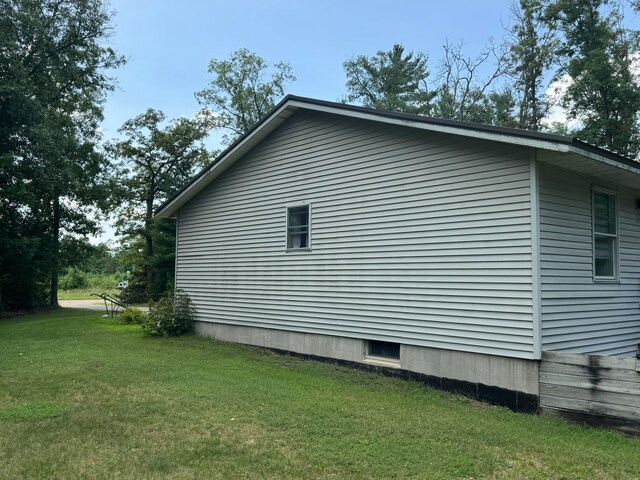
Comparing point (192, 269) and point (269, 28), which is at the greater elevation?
point (269, 28)

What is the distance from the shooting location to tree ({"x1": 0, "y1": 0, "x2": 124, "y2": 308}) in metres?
19.4

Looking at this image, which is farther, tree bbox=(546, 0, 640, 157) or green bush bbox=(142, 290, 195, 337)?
tree bbox=(546, 0, 640, 157)

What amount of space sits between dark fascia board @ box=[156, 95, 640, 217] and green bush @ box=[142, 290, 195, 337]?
271 cm

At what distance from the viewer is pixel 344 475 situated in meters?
4.31

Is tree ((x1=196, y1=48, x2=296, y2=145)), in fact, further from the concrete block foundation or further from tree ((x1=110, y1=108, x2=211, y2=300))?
the concrete block foundation

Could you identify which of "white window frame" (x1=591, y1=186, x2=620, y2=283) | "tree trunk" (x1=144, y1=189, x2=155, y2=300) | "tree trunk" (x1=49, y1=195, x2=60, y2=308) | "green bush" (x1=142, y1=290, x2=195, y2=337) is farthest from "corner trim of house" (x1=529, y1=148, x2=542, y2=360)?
"tree trunk" (x1=144, y1=189, x2=155, y2=300)

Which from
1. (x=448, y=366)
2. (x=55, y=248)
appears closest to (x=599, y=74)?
(x=448, y=366)

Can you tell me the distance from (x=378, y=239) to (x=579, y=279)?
10.6ft

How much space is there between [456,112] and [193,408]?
26.0 m

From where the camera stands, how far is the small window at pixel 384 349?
8.48 metres

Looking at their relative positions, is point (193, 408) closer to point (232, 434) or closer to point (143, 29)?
point (232, 434)

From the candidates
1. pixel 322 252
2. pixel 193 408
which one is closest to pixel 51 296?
pixel 322 252

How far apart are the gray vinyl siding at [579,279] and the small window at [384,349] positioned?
8.58 feet

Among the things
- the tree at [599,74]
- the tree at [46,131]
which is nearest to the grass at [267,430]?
the tree at [46,131]
